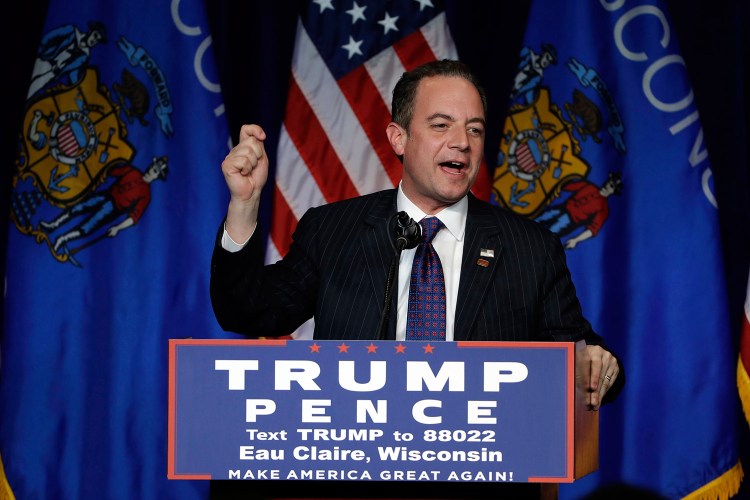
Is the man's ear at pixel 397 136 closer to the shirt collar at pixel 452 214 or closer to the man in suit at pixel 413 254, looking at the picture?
the man in suit at pixel 413 254

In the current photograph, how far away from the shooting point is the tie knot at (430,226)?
1956mm

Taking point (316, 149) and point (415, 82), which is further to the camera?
point (316, 149)

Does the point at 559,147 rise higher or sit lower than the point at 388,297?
higher

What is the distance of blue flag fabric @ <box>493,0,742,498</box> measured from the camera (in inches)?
140

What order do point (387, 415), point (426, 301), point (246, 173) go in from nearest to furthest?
point (387, 415), point (246, 173), point (426, 301)

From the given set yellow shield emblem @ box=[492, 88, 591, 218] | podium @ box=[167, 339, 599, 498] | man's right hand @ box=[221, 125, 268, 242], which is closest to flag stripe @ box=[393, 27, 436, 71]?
yellow shield emblem @ box=[492, 88, 591, 218]

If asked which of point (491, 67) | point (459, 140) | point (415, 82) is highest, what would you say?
point (491, 67)

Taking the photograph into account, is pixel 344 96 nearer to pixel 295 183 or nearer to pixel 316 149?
pixel 316 149

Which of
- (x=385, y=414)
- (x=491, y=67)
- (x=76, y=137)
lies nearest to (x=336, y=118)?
(x=491, y=67)

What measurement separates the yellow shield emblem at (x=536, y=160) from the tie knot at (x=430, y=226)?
1.67 metres

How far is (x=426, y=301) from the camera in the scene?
1841 mm

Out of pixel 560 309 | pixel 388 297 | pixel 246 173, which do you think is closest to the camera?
pixel 388 297

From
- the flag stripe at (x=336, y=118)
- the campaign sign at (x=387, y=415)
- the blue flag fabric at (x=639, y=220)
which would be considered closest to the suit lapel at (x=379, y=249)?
the campaign sign at (x=387, y=415)

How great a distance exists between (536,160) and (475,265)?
6.02ft
